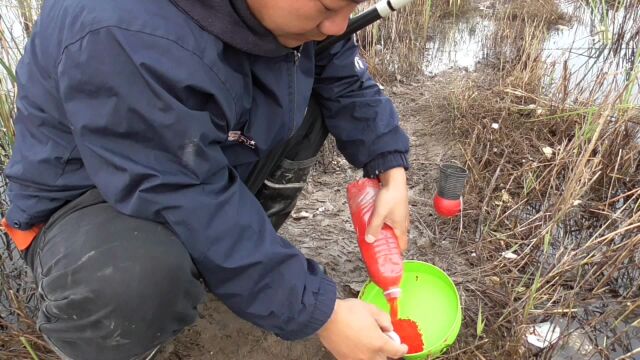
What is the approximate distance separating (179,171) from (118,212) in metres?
0.18

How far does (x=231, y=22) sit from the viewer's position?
3.23 ft

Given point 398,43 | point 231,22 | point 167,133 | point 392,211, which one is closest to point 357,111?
point 392,211

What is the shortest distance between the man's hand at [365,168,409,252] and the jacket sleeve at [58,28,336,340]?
0.38 metres

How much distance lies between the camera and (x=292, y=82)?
1230mm

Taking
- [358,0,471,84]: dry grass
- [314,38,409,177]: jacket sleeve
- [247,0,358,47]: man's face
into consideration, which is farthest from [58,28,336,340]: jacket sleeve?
[358,0,471,84]: dry grass

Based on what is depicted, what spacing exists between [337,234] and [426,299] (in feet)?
1.55

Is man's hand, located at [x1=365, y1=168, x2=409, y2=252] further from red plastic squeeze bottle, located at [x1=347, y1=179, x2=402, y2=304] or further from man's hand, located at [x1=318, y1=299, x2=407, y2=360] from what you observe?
man's hand, located at [x1=318, y1=299, x2=407, y2=360]

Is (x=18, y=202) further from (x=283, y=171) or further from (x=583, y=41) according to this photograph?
(x=583, y=41)

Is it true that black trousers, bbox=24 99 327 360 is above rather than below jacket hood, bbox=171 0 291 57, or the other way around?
below

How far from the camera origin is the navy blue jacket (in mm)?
891

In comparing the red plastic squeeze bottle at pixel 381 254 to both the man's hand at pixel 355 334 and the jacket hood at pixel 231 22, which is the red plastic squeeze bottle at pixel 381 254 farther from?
the jacket hood at pixel 231 22

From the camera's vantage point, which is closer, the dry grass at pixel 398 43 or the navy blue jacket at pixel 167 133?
the navy blue jacket at pixel 167 133

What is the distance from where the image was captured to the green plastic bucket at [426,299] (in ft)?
4.79

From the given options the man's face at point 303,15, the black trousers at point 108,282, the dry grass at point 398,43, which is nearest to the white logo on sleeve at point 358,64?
the man's face at point 303,15
